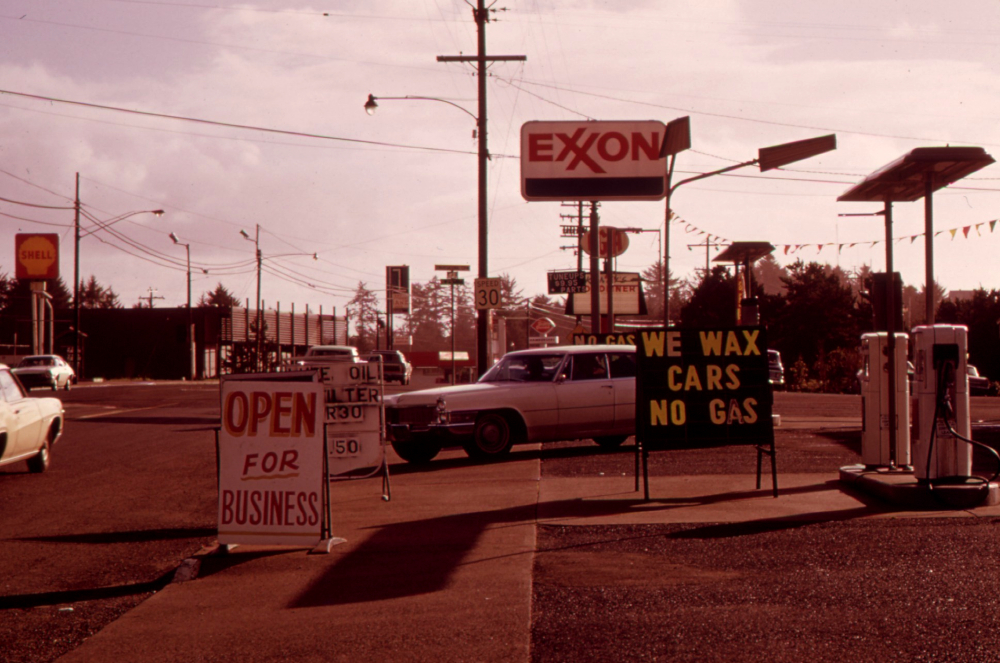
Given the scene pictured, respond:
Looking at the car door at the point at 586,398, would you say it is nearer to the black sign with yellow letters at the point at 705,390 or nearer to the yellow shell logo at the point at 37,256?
the black sign with yellow letters at the point at 705,390

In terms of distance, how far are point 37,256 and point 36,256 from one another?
7 centimetres

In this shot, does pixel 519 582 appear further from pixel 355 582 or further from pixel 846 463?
pixel 846 463

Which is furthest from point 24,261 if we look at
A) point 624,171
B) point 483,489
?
point 483,489

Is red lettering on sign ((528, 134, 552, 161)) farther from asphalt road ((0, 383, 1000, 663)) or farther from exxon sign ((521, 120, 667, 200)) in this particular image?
asphalt road ((0, 383, 1000, 663))

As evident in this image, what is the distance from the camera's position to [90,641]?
5910mm

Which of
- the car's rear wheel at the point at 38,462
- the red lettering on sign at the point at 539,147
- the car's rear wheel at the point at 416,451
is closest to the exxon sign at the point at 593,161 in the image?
the red lettering on sign at the point at 539,147

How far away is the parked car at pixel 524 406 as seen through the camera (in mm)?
15023

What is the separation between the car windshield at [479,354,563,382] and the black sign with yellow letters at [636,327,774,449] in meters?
4.90

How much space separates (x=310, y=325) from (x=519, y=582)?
8537 cm

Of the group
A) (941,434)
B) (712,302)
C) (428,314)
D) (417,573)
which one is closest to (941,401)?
(941,434)

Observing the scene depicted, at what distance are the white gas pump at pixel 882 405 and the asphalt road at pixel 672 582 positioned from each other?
8.55 feet

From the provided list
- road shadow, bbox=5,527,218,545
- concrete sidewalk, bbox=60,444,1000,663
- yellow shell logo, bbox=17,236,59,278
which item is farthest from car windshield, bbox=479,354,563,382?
yellow shell logo, bbox=17,236,59,278

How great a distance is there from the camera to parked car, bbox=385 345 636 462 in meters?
15.0

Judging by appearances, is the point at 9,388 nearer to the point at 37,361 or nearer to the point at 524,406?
the point at 524,406
